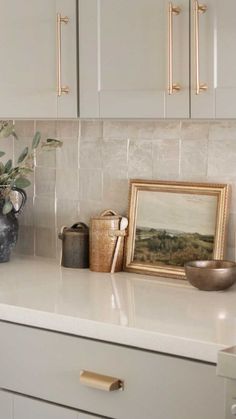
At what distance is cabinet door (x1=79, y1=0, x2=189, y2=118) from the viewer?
2.65 meters

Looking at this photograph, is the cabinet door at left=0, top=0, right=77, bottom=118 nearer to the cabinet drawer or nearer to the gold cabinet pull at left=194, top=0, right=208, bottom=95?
the gold cabinet pull at left=194, top=0, right=208, bottom=95

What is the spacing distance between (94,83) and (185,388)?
41.4 inches

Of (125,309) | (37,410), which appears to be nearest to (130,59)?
(125,309)

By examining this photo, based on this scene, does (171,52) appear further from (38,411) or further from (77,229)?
(38,411)

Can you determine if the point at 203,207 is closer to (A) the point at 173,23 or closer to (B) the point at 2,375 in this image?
(A) the point at 173,23

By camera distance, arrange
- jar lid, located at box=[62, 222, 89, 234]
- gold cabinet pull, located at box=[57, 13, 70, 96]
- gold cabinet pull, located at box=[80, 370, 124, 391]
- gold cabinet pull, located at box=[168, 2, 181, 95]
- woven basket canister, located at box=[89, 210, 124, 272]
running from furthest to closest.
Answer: jar lid, located at box=[62, 222, 89, 234] < woven basket canister, located at box=[89, 210, 124, 272] < gold cabinet pull, located at box=[57, 13, 70, 96] < gold cabinet pull, located at box=[168, 2, 181, 95] < gold cabinet pull, located at box=[80, 370, 124, 391]

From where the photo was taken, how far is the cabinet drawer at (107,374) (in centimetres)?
227

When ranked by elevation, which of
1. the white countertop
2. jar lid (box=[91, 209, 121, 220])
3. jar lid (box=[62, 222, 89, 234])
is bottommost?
the white countertop

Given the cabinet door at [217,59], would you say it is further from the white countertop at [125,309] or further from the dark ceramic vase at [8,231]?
the dark ceramic vase at [8,231]

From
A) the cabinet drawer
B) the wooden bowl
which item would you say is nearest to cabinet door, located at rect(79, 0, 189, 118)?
the wooden bowl

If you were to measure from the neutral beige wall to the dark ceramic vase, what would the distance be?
16 centimetres

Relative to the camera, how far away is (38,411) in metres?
2.62

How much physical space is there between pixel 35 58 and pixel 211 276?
3.02 feet

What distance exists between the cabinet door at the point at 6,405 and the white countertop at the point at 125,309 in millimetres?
227
